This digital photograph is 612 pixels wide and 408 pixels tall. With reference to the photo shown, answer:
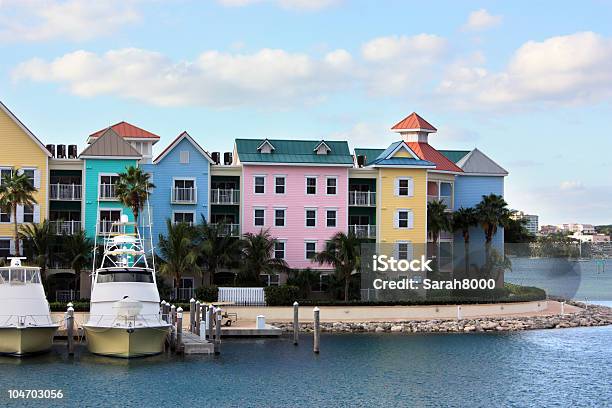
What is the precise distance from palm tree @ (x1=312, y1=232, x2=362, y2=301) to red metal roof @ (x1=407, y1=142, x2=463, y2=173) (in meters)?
11.3

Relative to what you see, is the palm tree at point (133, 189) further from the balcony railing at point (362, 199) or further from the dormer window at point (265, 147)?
the balcony railing at point (362, 199)

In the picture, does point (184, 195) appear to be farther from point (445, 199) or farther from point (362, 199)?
point (445, 199)

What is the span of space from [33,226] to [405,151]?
82.2 feet

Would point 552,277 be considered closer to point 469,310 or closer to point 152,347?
point 469,310

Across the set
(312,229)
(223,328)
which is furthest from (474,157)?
(223,328)

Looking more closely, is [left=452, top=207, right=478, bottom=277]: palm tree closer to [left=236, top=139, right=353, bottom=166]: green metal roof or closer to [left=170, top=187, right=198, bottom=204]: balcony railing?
[left=236, top=139, right=353, bottom=166]: green metal roof

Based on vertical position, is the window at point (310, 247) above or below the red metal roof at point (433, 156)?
below

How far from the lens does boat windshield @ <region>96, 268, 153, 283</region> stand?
49.8 m

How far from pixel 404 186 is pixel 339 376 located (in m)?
29.2

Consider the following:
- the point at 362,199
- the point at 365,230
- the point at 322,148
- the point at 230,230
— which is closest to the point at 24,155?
the point at 230,230

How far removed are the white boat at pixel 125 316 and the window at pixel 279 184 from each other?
23.0 m

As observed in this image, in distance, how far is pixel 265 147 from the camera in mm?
72688

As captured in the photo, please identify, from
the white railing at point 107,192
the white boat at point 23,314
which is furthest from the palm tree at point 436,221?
the white boat at point 23,314

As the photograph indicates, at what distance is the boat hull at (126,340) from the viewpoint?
157 ft
